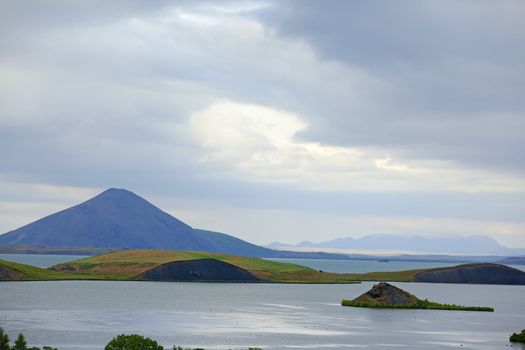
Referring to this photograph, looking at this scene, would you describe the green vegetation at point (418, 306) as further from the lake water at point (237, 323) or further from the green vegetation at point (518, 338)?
the green vegetation at point (518, 338)

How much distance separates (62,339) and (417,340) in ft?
156

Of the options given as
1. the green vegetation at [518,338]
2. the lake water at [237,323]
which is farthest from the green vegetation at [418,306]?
the green vegetation at [518,338]

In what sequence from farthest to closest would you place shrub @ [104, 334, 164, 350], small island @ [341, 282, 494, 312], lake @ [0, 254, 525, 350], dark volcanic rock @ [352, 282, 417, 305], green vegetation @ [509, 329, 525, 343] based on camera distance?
dark volcanic rock @ [352, 282, 417, 305] < small island @ [341, 282, 494, 312] < green vegetation @ [509, 329, 525, 343] < lake @ [0, 254, 525, 350] < shrub @ [104, 334, 164, 350]

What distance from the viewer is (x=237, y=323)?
131 meters

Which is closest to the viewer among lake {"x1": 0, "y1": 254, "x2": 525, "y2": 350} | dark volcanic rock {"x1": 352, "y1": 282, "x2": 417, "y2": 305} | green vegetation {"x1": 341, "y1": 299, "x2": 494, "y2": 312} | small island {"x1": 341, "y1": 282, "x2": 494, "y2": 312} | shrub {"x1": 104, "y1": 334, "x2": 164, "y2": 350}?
shrub {"x1": 104, "y1": 334, "x2": 164, "y2": 350}

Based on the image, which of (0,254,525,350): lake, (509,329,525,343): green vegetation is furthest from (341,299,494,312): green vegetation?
(509,329,525,343): green vegetation

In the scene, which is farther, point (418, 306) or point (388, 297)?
point (388, 297)

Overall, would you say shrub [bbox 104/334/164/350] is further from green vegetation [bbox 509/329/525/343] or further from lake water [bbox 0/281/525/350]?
green vegetation [bbox 509/329/525/343]

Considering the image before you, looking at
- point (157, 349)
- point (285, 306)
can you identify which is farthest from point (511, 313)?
point (157, 349)

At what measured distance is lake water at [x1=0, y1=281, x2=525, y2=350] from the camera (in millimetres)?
106188

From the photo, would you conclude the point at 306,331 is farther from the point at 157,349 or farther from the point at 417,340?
the point at 157,349

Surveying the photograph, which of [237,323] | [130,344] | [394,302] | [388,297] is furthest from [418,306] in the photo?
[130,344]

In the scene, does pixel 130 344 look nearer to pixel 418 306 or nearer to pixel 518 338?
pixel 518 338

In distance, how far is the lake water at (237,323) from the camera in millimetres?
106188
